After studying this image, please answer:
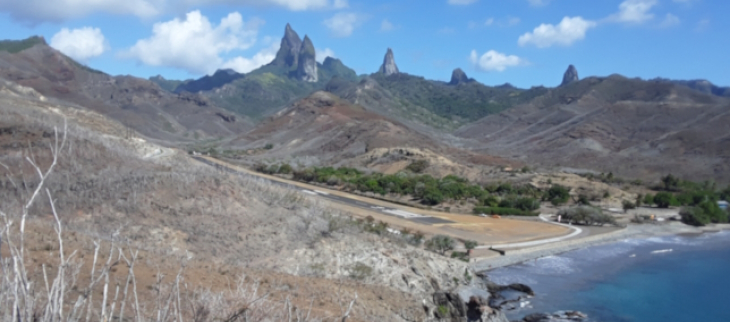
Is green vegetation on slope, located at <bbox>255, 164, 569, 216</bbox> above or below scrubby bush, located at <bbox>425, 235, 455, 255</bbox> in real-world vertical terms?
above

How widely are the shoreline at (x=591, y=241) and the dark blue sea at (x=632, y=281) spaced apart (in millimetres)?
630

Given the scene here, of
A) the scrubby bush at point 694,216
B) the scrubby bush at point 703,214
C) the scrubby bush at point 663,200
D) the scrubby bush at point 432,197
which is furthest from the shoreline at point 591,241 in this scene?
the scrubby bush at point 432,197

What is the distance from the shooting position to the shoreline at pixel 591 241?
29514mm

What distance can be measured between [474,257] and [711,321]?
1046cm

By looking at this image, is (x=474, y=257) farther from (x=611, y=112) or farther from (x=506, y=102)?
(x=506, y=102)

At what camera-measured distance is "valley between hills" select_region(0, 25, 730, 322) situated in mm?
10953

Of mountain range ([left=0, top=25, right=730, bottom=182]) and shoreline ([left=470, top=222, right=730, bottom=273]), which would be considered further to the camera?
mountain range ([left=0, top=25, right=730, bottom=182])

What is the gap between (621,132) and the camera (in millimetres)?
102875

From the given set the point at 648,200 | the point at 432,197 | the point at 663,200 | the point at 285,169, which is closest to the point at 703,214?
the point at 663,200

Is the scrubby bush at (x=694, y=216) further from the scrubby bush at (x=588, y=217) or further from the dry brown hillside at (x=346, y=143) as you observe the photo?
the dry brown hillside at (x=346, y=143)

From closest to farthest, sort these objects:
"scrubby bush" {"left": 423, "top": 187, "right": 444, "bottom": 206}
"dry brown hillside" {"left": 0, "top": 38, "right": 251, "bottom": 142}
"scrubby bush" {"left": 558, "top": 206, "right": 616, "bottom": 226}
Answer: "scrubby bush" {"left": 558, "top": 206, "right": 616, "bottom": 226}
"scrubby bush" {"left": 423, "top": 187, "right": 444, "bottom": 206}
"dry brown hillside" {"left": 0, "top": 38, "right": 251, "bottom": 142}

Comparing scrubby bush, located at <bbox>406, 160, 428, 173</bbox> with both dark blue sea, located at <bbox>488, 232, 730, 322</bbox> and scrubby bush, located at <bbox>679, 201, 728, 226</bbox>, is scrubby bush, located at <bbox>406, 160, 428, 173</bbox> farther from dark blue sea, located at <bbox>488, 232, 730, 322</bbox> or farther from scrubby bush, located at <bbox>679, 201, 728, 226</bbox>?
dark blue sea, located at <bbox>488, 232, 730, 322</bbox>

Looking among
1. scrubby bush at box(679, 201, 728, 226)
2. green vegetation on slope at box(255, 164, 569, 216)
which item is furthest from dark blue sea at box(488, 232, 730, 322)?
green vegetation on slope at box(255, 164, 569, 216)

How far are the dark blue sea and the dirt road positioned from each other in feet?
11.4
